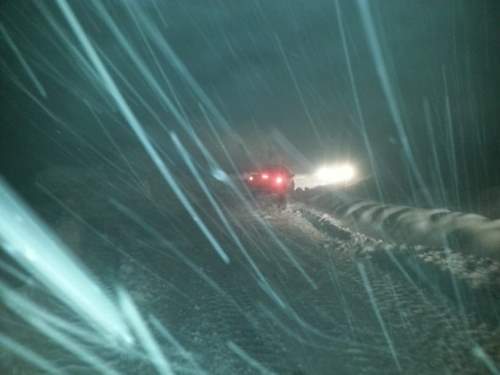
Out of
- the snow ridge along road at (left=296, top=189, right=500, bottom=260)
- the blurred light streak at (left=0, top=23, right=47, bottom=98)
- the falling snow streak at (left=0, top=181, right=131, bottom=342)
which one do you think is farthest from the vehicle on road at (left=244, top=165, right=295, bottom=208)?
the falling snow streak at (left=0, top=181, right=131, bottom=342)

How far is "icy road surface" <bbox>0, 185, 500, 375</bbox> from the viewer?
→ 4.81m

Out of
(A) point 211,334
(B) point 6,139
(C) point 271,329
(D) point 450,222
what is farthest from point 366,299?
(B) point 6,139

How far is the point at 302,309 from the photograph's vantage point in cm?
673

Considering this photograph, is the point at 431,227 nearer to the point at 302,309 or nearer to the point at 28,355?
the point at 302,309

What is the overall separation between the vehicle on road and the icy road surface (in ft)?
46.2

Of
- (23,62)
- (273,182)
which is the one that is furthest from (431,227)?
(273,182)

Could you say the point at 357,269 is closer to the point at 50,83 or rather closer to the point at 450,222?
the point at 450,222

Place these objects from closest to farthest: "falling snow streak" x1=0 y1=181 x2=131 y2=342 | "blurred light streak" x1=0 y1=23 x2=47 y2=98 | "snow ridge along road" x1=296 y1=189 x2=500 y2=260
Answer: "falling snow streak" x1=0 y1=181 x2=131 y2=342 < "snow ridge along road" x1=296 y1=189 x2=500 y2=260 < "blurred light streak" x1=0 y1=23 x2=47 y2=98

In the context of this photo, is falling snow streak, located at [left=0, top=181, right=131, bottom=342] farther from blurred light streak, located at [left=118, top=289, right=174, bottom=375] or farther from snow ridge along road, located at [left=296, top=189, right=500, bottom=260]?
snow ridge along road, located at [left=296, top=189, right=500, bottom=260]

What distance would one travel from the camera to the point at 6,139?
15.0 m

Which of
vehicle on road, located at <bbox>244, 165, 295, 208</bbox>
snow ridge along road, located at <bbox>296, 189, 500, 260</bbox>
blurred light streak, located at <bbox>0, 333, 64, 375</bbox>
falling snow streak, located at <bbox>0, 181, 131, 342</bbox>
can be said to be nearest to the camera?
blurred light streak, located at <bbox>0, 333, 64, 375</bbox>

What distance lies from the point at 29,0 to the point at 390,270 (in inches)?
529

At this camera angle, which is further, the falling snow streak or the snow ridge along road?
the snow ridge along road

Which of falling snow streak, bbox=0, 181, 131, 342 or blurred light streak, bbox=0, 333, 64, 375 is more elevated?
falling snow streak, bbox=0, 181, 131, 342
